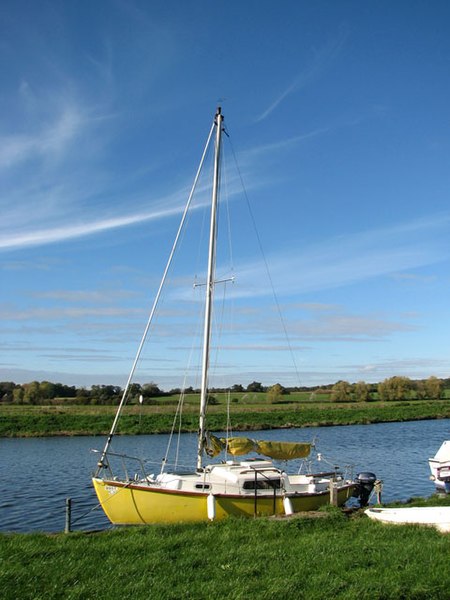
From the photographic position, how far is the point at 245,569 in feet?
39.5

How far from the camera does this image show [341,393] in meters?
117

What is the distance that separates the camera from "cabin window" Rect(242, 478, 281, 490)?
22.0 m

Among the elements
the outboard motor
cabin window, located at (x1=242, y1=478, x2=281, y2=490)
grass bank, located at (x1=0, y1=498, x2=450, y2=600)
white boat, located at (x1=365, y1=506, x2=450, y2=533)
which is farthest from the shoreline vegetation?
grass bank, located at (x1=0, y1=498, x2=450, y2=600)

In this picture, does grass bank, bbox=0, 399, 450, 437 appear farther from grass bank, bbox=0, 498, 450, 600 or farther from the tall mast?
grass bank, bbox=0, 498, 450, 600

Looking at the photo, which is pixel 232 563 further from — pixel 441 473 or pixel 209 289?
pixel 441 473

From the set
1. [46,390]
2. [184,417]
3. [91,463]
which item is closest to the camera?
[91,463]

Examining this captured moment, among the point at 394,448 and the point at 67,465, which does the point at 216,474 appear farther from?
the point at 394,448

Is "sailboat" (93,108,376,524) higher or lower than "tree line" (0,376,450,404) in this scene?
lower

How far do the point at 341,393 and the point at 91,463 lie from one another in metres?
84.3

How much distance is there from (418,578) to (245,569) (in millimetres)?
3673

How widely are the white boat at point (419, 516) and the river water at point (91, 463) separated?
10183mm

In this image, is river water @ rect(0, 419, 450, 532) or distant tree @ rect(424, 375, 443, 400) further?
distant tree @ rect(424, 375, 443, 400)

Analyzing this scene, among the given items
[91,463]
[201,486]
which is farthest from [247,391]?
[201,486]

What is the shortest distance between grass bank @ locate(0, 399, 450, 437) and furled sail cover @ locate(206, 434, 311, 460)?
43.1 meters
